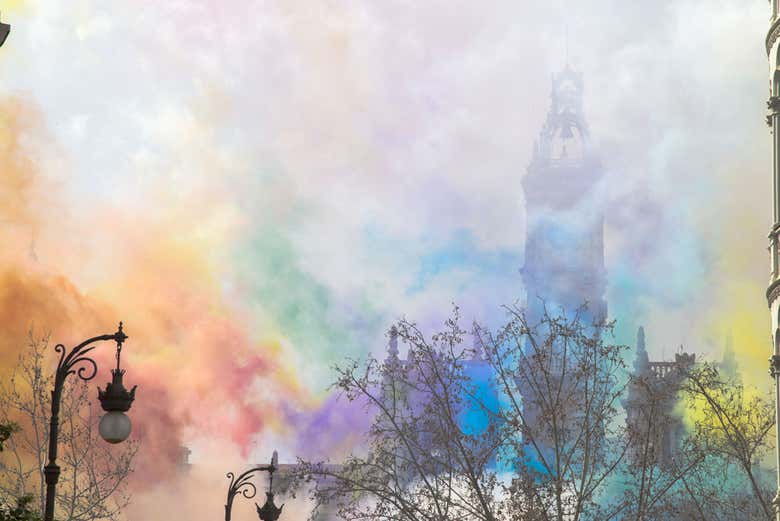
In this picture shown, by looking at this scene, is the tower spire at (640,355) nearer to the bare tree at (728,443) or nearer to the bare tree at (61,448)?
the bare tree at (728,443)

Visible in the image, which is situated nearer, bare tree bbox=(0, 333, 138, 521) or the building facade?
the building facade

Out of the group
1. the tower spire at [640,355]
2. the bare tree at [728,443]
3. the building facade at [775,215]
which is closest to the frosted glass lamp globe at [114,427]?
the building facade at [775,215]

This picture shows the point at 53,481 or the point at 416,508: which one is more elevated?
the point at 416,508

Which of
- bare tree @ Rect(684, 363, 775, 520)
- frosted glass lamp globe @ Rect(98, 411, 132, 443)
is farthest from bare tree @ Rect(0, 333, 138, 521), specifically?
frosted glass lamp globe @ Rect(98, 411, 132, 443)

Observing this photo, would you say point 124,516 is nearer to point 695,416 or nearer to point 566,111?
point 695,416

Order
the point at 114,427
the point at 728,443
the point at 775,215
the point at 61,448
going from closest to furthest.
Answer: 1. the point at 114,427
2. the point at 775,215
3. the point at 728,443
4. the point at 61,448

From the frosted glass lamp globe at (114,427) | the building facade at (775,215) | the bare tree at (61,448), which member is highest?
the bare tree at (61,448)

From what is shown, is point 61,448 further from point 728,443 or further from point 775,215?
point 775,215

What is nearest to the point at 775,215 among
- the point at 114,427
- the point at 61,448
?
the point at 114,427

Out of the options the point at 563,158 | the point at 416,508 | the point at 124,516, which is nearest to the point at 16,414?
the point at 124,516

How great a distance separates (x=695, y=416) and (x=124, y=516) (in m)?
27.3

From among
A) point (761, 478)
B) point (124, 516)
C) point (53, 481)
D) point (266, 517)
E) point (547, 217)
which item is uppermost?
point (547, 217)

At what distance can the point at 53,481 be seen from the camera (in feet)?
73.6

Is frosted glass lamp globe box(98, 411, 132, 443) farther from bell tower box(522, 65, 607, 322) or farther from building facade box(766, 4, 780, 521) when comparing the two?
bell tower box(522, 65, 607, 322)
